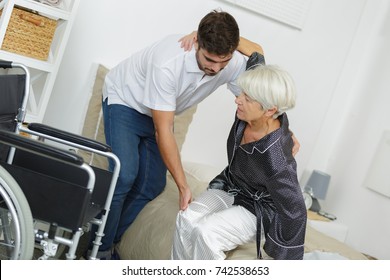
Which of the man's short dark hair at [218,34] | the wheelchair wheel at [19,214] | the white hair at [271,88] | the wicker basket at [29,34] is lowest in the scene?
the wheelchair wheel at [19,214]

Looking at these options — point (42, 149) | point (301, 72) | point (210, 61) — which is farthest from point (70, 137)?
point (301, 72)

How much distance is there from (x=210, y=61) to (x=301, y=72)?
1.87 m

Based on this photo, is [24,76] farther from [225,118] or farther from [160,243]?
[225,118]

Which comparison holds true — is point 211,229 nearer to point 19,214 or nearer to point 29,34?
point 19,214

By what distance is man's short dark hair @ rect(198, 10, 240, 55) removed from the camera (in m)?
2.37

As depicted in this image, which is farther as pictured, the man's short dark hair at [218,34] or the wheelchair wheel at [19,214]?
the man's short dark hair at [218,34]

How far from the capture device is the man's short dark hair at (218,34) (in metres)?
2.37

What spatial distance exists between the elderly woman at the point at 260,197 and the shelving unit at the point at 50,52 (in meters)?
1.08

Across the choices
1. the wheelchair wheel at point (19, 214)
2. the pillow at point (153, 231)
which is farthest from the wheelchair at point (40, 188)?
the pillow at point (153, 231)

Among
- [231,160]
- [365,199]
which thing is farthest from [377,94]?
[231,160]

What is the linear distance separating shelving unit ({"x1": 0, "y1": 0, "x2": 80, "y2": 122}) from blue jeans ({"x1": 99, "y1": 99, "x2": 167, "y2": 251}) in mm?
415

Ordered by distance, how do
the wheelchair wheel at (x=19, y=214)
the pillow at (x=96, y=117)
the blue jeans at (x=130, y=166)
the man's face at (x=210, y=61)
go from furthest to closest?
the pillow at (x=96, y=117) → the blue jeans at (x=130, y=166) → the man's face at (x=210, y=61) → the wheelchair wheel at (x=19, y=214)

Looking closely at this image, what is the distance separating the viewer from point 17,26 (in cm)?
303

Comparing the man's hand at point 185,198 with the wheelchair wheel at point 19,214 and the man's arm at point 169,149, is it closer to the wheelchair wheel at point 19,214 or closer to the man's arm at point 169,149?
the man's arm at point 169,149
